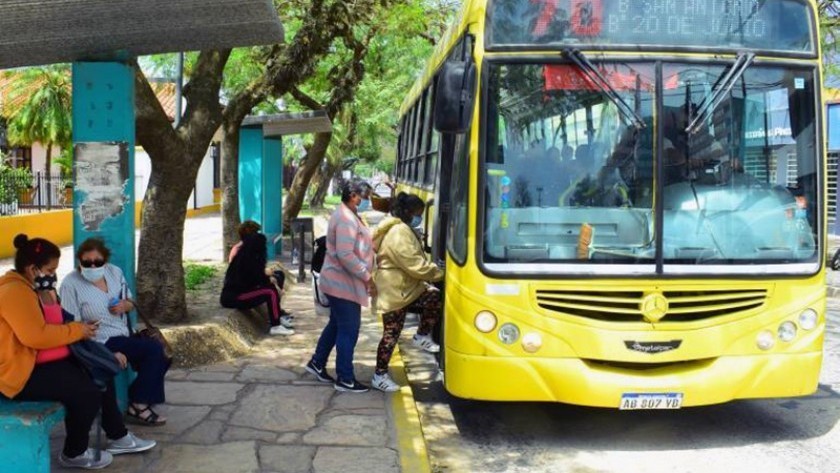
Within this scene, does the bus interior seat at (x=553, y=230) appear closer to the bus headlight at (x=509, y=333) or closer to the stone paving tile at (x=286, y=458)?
the bus headlight at (x=509, y=333)

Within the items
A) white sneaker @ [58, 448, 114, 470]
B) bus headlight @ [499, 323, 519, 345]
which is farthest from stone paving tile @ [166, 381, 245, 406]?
bus headlight @ [499, 323, 519, 345]

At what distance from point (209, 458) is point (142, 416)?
77 cm

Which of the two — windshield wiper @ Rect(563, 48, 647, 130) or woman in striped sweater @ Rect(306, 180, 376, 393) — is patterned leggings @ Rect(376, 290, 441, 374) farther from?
windshield wiper @ Rect(563, 48, 647, 130)

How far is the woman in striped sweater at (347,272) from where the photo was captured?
21.6 feet

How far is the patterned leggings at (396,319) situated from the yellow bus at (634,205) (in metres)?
1.14

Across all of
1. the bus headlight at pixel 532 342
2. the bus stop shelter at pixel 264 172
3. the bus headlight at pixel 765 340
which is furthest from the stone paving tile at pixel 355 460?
the bus stop shelter at pixel 264 172

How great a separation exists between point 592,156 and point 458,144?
3.02 ft

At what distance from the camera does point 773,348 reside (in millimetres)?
5590

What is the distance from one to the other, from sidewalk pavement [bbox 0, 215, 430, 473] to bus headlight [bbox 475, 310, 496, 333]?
87cm

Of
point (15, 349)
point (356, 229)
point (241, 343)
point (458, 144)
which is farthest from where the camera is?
point (241, 343)

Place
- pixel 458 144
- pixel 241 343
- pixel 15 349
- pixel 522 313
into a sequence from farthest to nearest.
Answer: pixel 241 343, pixel 458 144, pixel 522 313, pixel 15 349

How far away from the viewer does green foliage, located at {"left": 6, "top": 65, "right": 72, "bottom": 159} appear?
30109 millimetres

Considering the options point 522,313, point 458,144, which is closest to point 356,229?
point 458,144

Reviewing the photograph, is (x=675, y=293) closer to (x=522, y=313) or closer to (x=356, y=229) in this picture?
(x=522, y=313)
